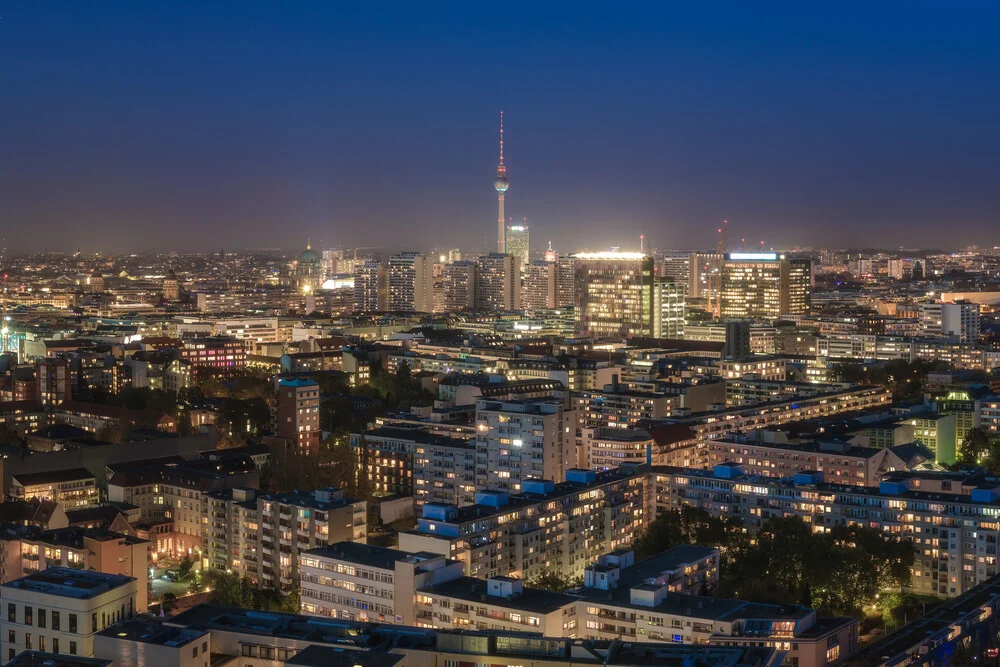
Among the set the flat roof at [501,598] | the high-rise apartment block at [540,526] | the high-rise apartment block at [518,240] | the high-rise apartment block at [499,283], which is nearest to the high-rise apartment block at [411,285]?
the high-rise apartment block at [499,283]

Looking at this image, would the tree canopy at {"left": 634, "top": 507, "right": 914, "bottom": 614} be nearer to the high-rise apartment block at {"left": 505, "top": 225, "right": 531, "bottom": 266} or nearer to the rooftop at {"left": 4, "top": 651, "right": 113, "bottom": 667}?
the rooftop at {"left": 4, "top": 651, "right": 113, "bottom": 667}

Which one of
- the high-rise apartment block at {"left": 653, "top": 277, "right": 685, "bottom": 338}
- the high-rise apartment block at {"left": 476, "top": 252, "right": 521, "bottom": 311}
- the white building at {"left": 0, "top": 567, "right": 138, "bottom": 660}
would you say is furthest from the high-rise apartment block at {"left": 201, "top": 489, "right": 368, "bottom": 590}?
the high-rise apartment block at {"left": 476, "top": 252, "right": 521, "bottom": 311}

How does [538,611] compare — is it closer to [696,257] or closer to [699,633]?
[699,633]

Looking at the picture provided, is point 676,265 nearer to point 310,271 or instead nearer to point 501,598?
point 310,271

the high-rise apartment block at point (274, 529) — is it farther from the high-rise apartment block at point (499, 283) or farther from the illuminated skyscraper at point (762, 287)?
the high-rise apartment block at point (499, 283)

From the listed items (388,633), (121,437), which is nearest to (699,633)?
(388,633)

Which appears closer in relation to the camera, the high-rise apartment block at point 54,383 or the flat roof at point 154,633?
the flat roof at point 154,633
